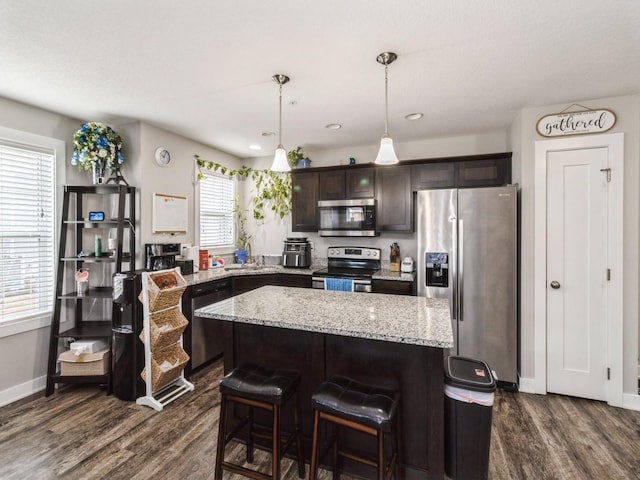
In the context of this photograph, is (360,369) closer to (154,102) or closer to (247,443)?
(247,443)

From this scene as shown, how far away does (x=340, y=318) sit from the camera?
5.96ft

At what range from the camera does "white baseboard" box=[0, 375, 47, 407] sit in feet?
8.82

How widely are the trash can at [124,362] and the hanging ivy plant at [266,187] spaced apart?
2.28m

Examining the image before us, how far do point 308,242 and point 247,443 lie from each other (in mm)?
2703

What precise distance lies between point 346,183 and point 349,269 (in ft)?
3.59

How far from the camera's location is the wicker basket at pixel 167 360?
2668mm

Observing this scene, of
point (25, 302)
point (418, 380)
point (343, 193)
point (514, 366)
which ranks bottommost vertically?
point (514, 366)

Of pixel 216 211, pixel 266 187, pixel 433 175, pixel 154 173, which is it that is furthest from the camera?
pixel 266 187

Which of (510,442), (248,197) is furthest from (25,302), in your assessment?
(510,442)

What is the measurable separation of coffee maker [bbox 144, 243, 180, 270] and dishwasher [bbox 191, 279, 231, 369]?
0.39 m

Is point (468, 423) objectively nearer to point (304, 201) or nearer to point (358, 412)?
point (358, 412)

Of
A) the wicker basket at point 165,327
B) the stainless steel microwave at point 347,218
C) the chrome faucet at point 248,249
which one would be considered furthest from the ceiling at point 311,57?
the chrome faucet at point 248,249

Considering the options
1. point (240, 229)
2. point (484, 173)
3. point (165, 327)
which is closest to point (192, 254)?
point (165, 327)

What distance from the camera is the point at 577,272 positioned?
9.33ft
